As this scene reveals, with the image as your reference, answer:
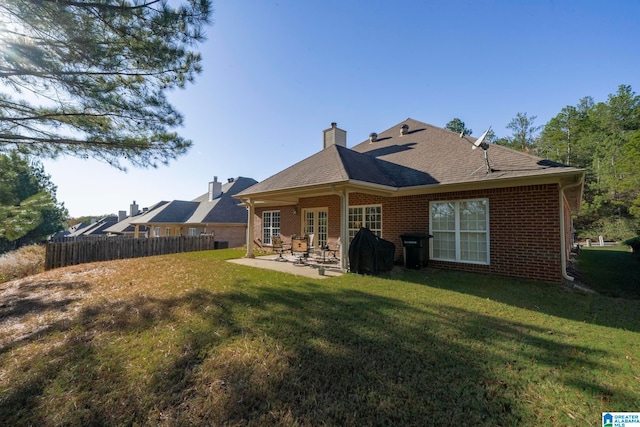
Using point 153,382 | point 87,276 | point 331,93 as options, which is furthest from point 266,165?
point 153,382

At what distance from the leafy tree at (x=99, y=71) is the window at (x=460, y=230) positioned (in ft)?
27.3

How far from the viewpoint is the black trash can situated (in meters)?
8.69

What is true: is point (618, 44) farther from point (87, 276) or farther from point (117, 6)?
point (87, 276)

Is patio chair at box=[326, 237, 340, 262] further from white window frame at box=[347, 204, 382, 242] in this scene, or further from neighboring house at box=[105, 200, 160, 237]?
neighboring house at box=[105, 200, 160, 237]

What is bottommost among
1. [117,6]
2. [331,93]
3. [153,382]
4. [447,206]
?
[153,382]

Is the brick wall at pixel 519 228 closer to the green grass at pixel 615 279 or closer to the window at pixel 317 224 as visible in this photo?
the green grass at pixel 615 279

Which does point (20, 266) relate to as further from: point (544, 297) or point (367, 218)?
point (544, 297)

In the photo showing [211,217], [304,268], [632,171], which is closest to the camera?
[304,268]

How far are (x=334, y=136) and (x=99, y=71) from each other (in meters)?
10.3

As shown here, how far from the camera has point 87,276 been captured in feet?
28.3

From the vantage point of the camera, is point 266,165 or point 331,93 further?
point 266,165

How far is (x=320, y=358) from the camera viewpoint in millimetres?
3291

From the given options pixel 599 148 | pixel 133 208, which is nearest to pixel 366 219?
pixel 599 148

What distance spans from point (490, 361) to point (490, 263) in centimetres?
561
